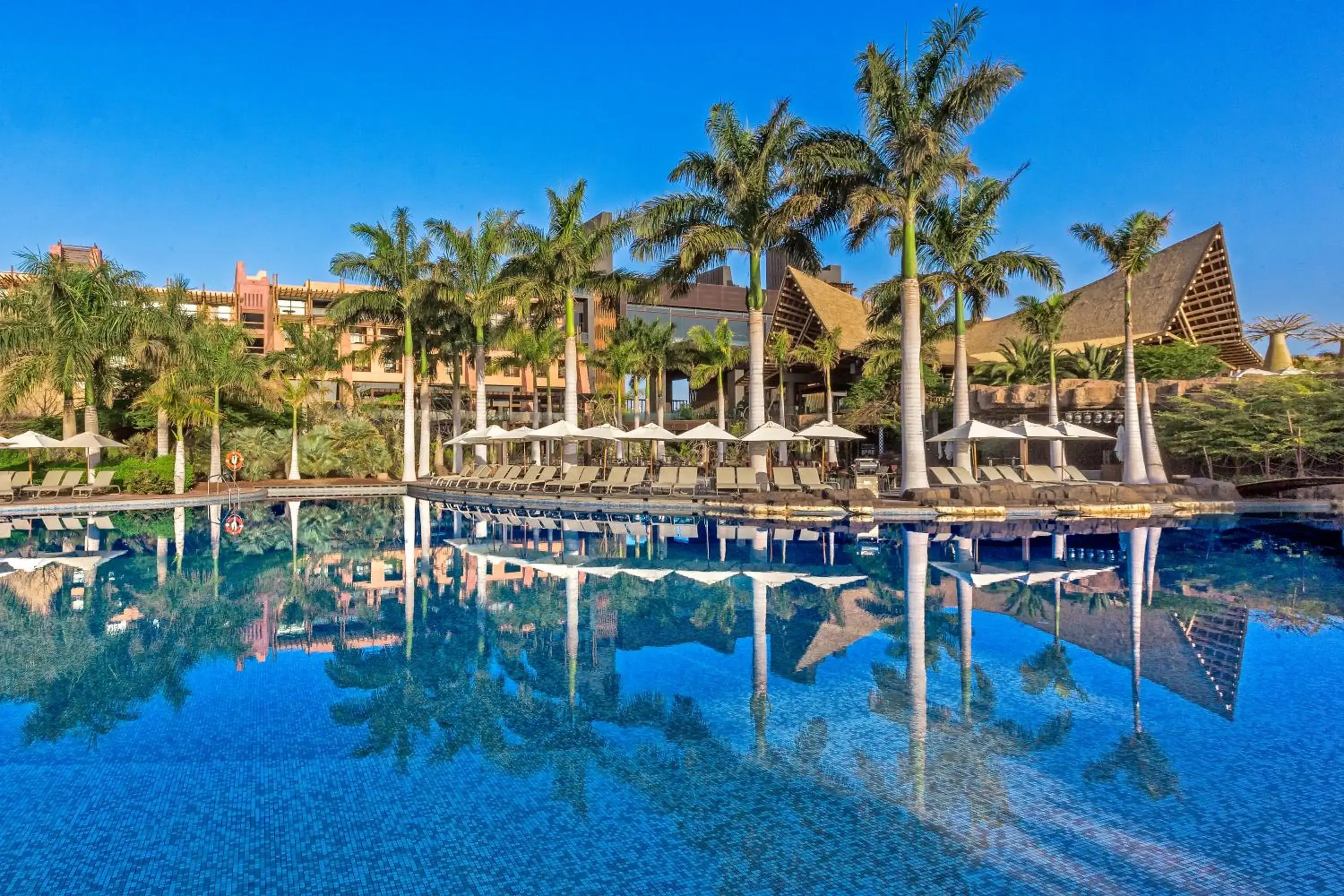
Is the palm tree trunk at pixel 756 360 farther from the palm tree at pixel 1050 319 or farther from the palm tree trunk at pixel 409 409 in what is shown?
the palm tree trunk at pixel 409 409

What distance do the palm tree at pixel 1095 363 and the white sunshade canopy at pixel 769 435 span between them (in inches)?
589

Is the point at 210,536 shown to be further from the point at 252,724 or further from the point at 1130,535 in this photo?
the point at 1130,535

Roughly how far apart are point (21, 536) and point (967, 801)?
1928 cm

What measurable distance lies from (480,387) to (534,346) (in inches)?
147

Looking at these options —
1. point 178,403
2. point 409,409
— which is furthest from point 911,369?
point 178,403

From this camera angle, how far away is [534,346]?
32.6m

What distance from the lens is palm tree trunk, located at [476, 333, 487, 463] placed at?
95.7 ft

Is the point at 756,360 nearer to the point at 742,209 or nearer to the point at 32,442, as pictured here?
the point at 742,209

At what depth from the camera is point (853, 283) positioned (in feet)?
192

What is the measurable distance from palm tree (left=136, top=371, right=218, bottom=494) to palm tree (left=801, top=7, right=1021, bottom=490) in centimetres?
1891

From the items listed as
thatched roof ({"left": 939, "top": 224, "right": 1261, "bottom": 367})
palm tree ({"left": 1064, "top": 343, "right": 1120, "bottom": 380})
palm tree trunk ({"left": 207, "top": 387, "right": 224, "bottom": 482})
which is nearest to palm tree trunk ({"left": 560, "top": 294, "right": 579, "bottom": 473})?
palm tree trunk ({"left": 207, "top": 387, "right": 224, "bottom": 482})

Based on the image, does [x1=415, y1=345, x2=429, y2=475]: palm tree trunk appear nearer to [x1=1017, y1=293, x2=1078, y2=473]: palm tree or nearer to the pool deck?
the pool deck

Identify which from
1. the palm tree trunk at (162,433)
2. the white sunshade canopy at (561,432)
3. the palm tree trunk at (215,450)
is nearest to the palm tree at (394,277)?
the palm tree trunk at (215,450)

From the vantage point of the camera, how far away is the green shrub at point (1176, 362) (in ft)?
98.2
